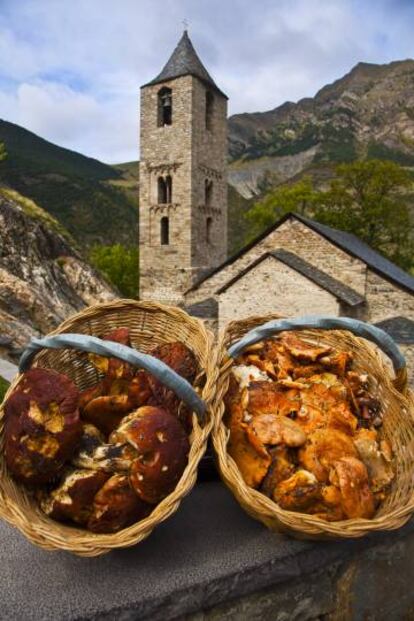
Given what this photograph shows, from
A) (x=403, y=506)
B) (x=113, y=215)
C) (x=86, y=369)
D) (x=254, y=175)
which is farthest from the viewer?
Result: (x=254, y=175)

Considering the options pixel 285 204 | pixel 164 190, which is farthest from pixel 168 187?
pixel 285 204

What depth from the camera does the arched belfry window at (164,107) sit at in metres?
20.6

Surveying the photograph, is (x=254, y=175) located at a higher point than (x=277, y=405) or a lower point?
higher

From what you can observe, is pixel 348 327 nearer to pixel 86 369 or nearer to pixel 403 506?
pixel 403 506

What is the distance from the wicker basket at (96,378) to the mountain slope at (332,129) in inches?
2757

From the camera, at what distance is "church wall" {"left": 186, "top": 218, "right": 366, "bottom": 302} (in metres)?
14.2

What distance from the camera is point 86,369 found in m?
2.00

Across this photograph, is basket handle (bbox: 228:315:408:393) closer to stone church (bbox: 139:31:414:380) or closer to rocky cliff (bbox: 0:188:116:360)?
rocky cliff (bbox: 0:188:116:360)

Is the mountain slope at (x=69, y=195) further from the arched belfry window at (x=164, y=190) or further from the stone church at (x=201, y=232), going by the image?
the stone church at (x=201, y=232)

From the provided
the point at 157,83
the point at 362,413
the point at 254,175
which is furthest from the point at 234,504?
the point at 254,175

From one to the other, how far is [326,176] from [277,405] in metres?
66.5

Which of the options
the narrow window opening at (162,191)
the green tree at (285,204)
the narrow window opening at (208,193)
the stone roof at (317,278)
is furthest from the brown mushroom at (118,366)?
the green tree at (285,204)

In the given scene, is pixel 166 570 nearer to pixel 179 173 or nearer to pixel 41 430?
pixel 41 430

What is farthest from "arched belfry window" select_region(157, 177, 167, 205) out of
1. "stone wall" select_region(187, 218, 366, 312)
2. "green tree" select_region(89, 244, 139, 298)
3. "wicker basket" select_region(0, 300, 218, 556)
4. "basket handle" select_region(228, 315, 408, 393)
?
"basket handle" select_region(228, 315, 408, 393)
